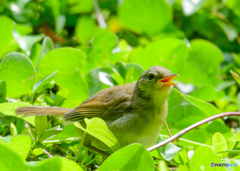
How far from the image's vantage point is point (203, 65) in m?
3.45

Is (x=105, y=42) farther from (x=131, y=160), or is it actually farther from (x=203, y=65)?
(x=131, y=160)

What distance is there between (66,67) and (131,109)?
743mm

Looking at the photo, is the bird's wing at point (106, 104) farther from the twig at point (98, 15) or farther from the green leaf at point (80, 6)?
the green leaf at point (80, 6)

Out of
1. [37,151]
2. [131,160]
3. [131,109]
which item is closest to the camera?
[131,160]

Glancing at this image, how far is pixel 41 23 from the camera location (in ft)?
13.3

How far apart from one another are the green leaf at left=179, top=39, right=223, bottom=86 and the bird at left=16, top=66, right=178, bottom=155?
37.3 inches

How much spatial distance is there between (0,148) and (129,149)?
72 cm

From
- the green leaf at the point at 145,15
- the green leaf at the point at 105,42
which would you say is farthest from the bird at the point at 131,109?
the green leaf at the point at 145,15

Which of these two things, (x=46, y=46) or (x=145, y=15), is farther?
(x=145, y=15)

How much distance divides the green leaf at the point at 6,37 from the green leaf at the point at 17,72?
0.58 m

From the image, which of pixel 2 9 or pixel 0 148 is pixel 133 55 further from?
pixel 0 148

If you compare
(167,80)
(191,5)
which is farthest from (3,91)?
(191,5)

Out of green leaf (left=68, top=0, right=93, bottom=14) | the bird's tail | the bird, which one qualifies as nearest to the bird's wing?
the bird

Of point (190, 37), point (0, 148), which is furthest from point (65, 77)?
point (190, 37)
